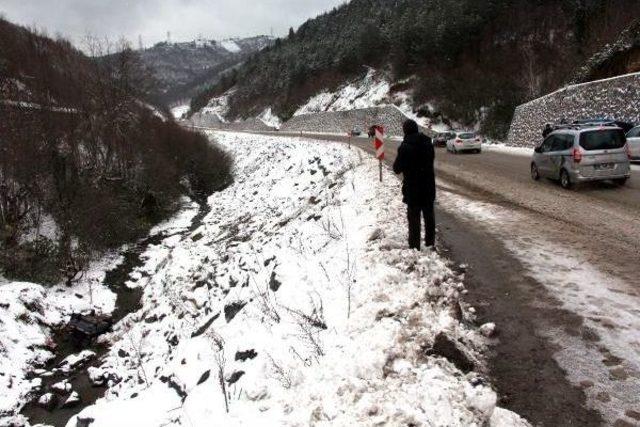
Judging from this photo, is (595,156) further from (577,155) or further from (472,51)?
(472,51)

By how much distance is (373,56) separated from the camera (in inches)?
2921

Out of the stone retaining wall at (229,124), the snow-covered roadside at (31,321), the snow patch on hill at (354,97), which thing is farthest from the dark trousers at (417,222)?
the stone retaining wall at (229,124)

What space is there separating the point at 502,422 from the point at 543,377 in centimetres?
88

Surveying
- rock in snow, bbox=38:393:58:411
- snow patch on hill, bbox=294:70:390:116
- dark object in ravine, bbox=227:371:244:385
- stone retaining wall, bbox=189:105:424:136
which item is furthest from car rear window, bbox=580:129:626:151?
snow patch on hill, bbox=294:70:390:116

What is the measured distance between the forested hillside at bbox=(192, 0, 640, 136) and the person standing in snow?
98.3 ft

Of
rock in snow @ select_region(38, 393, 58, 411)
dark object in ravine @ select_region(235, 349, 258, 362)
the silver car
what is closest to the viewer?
dark object in ravine @ select_region(235, 349, 258, 362)

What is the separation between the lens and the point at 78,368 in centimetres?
1168

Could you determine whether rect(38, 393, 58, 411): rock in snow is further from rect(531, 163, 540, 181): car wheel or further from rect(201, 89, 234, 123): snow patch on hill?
rect(201, 89, 234, 123): snow patch on hill

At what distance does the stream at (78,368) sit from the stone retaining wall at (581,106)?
72.3ft

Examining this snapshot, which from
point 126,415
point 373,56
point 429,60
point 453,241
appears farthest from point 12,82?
point 373,56

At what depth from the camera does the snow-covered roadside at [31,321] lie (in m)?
10.7

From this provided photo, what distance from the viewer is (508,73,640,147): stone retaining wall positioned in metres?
22.0

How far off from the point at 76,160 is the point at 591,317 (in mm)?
25204

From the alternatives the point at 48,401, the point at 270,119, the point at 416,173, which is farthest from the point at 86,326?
the point at 270,119
